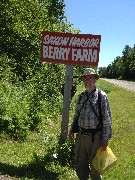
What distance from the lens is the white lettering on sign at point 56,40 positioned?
8094 mm

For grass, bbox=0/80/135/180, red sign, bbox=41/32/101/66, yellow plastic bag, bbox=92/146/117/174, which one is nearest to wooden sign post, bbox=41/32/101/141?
red sign, bbox=41/32/101/66

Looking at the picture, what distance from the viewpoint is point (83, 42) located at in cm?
802

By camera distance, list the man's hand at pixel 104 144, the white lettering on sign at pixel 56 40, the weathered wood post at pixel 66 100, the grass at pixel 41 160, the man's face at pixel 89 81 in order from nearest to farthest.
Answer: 1. the man's hand at pixel 104 144
2. the man's face at pixel 89 81
3. the grass at pixel 41 160
4. the white lettering on sign at pixel 56 40
5. the weathered wood post at pixel 66 100

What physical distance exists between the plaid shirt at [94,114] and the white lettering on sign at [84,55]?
1780 mm

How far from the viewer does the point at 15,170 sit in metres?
7.16

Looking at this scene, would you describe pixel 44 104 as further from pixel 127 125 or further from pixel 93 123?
pixel 93 123

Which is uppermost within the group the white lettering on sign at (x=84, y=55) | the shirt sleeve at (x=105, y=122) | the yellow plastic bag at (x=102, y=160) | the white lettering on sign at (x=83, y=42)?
the white lettering on sign at (x=83, y=42)

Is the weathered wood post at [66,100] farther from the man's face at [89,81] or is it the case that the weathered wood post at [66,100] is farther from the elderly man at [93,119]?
the man's face at [89,81]

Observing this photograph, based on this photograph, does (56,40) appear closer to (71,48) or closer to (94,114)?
(71,48)

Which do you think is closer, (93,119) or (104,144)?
(104,144)

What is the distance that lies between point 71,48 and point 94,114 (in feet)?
7.62

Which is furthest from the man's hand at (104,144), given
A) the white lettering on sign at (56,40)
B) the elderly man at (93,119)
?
the white lettering on sign at (56,40)

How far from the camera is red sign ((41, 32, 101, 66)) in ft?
26.2

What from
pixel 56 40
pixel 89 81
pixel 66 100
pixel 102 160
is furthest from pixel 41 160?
pixel 56 40
